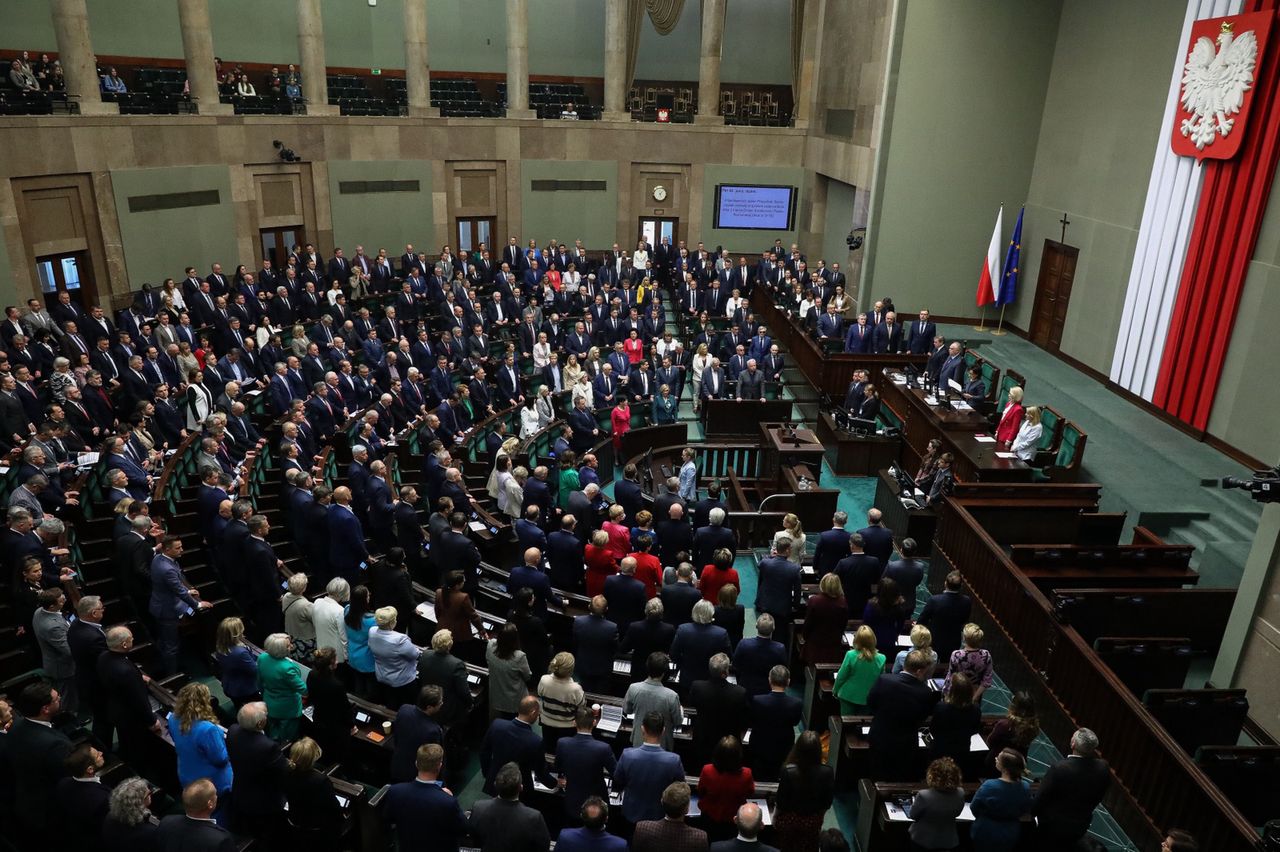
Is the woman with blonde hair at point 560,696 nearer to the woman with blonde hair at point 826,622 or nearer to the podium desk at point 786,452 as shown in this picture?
the woman with blonde hair at point 826,622

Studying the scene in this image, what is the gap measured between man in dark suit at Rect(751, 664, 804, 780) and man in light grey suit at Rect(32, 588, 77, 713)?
445 cm

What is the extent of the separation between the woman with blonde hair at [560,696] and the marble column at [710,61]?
18.4 m

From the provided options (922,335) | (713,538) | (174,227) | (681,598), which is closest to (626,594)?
(681,598)

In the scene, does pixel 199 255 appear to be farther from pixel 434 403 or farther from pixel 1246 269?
pixel 1246 269

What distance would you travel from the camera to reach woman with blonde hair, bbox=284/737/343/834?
176 inches

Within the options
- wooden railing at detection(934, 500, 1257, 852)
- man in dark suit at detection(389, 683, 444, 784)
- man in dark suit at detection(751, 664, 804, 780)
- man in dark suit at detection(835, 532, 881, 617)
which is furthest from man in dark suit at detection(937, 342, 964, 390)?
man in dark suit at detection(389, 683, 444, 784)

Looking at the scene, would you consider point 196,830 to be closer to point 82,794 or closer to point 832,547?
point 82,794

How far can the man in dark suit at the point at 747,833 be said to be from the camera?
13.1 feet

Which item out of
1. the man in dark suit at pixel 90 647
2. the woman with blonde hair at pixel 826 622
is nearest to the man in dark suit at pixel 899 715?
the woman with blonde hair at pixel 826 622

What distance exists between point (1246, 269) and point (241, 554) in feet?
38.9

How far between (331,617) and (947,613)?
14.8ft

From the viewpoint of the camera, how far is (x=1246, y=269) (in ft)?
35.6

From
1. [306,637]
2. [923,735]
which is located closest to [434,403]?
[306,637]

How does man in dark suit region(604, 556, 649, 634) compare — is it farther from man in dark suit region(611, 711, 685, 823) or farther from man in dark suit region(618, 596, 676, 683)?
man in dark suit region(611, 711, 685, 823)
